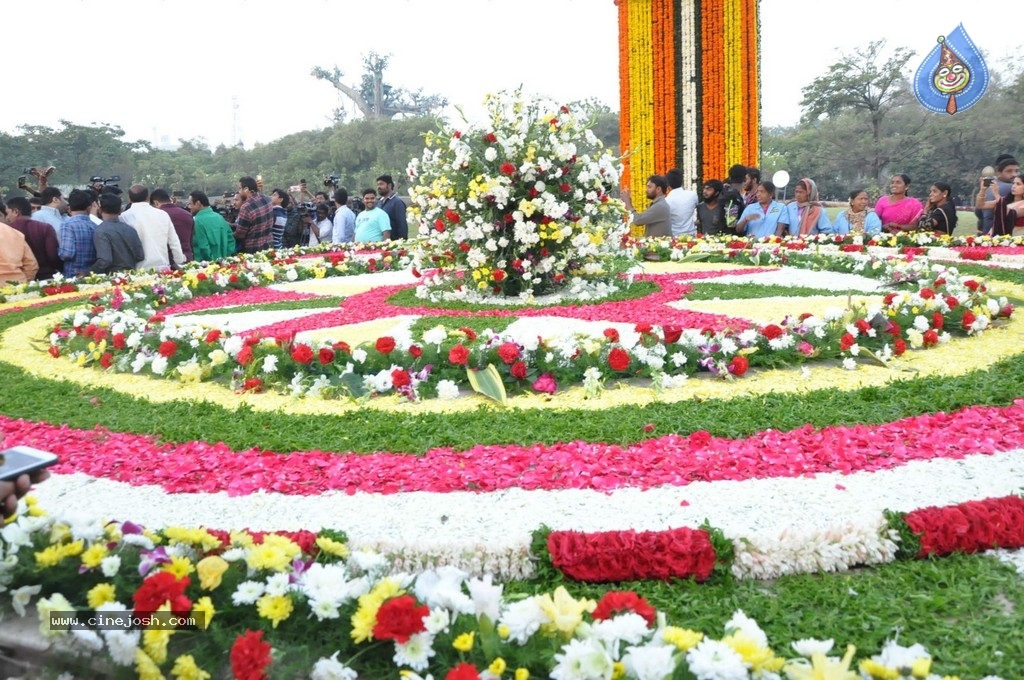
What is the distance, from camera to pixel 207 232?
11469mm

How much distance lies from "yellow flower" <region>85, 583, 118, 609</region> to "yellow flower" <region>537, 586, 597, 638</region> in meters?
1.04

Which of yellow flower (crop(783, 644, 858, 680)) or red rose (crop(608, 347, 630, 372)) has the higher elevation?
red rose (crop(608, 347, 630, 372))

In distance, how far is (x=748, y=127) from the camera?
15.3 m

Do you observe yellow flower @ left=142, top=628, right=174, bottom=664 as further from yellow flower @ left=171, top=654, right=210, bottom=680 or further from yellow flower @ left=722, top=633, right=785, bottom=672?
yellow flower @ left=722, top=633, right=785, bottom=672

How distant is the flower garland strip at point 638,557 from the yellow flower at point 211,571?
0.97 meters

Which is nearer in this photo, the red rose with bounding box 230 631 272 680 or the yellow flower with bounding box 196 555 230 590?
the red rose with bounding box 230 631 272 680

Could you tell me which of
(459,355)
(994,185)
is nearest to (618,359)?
(459,355)

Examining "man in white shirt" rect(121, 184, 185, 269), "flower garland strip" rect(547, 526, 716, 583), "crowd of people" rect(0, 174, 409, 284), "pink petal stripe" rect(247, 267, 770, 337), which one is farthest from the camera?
"man in white shirt" rect(121, 184, 185, 269)

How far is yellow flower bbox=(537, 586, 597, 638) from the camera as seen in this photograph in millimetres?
1881

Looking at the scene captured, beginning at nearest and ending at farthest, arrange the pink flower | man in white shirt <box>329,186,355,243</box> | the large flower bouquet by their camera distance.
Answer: the pink flower
the large flower bouquet
man in white shirt <box>329,186,355,243</box>

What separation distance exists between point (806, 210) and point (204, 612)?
995cm

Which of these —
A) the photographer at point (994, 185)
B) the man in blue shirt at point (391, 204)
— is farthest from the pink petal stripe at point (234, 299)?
the photographer at point (994, 185)

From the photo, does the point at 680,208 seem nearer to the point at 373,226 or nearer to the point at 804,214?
the point at 804,214

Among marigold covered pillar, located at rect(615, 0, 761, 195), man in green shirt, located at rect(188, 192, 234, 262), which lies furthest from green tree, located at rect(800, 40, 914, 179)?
man in green shirt, located at rect(188, 192, 234, 262)
